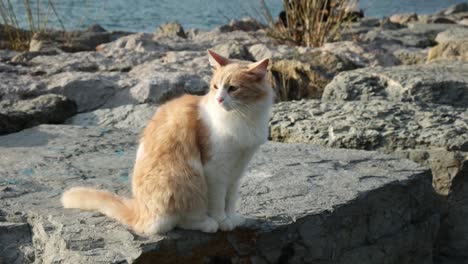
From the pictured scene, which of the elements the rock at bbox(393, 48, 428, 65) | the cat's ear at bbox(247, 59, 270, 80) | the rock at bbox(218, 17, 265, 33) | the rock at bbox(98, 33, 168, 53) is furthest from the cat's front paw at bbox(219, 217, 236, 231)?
the rock at bbox(218, 17, 265, 33)

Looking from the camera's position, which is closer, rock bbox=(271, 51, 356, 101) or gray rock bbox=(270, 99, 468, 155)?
gray rock bbox=(270, 99, 468, 155)

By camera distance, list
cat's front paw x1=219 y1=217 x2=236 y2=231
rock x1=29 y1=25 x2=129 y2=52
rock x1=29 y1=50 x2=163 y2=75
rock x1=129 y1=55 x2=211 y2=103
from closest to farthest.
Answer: cat's front paw x1=219 y1=217 x2=236 y2=231, rock x1=129 y1=55 x2=211 y2=103, rock x1=29 y1=50 x2=163 y2=75, rock x1=29 y1=25 x2=129 y2=52

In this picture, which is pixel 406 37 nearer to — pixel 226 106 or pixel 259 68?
pixel 259 68

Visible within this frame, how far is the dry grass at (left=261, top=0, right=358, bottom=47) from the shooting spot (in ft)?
27.6

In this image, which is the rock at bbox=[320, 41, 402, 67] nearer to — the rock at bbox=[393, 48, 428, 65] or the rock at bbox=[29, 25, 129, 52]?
the rock at bbox=[393, 48, 428, 65]

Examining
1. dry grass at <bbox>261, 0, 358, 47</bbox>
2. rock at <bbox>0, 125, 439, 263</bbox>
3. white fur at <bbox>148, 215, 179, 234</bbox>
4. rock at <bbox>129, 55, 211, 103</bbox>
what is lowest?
rock at <bbox>0, 125, 439, 263</bbox>

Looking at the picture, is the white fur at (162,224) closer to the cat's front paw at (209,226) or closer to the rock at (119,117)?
the cat's front paw at (209,226)

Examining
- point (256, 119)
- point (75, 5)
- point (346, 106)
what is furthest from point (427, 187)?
point (75, 5)

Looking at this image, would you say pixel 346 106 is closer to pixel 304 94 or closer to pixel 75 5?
pixel 304 94

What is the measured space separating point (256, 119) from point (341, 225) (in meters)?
0.91

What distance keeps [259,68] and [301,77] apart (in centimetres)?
362

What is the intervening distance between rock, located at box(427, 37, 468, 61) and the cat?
5.14 m

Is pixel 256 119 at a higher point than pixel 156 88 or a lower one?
higher

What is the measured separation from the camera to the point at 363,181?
4.00 metres
